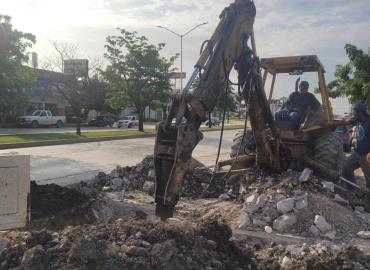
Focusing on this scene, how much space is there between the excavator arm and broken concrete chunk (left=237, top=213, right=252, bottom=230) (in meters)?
1.69

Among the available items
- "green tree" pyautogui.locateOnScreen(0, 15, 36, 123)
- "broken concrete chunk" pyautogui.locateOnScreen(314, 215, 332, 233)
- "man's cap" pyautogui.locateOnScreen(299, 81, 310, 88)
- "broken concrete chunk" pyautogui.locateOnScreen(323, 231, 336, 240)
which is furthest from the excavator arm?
"green tree" pyautogui.locateOnScreen(0, 15, 36, 123)

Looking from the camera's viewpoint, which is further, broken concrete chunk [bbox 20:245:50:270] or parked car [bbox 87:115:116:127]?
parked car [bbox 87:115:116:127]

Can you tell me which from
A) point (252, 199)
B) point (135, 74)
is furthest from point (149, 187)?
point (135, 74)

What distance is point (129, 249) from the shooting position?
4.57 m

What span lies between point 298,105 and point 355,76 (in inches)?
697

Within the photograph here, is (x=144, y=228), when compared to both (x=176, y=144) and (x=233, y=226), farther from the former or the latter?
(x=233, y=226)

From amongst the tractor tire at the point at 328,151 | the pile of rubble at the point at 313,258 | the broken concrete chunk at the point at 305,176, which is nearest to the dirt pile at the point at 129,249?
the pile of rubble at the point at 313,258

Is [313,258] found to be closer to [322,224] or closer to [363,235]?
[322,224]

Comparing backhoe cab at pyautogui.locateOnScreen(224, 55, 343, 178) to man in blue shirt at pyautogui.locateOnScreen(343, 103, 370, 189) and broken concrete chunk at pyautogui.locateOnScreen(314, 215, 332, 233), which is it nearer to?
man in blue shirt at pyautogui.locateOnScreen(343, 103, 370, 189)

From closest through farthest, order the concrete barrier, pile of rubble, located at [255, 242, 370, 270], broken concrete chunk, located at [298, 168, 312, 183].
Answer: pile of rubble, located at [255, 242, 370, 270] < the concrete barrier < broken concrete chunk, located at [298, 168, 312, 183]

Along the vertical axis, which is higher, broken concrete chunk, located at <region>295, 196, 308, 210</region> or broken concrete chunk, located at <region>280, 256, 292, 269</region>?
broken concrete chunk, located at <region>295, 196, 308, 210</region>

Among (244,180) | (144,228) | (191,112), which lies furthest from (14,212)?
(244,180)

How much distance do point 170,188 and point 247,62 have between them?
2823 mm

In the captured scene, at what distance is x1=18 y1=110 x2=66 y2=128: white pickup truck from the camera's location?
47.8 m
